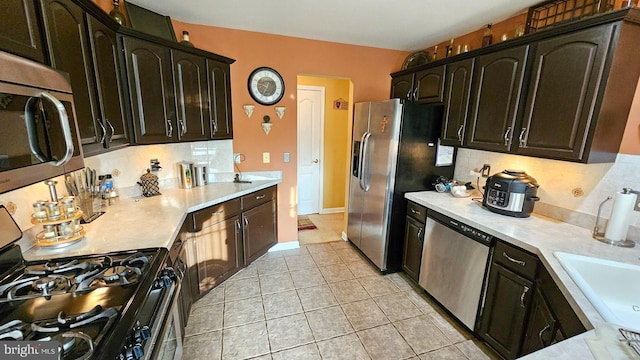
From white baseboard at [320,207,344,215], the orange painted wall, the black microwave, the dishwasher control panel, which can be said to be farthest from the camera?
white baseboard at [320,207,344,215]

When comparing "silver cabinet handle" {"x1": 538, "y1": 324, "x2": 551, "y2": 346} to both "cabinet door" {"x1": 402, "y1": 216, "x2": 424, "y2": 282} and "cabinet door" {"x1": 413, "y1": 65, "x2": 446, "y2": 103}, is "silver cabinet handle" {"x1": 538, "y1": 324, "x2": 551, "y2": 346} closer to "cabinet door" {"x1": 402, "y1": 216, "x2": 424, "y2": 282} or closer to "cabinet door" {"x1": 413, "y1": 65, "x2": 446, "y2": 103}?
"cabinet door" {"x1": 402, "y1": 216, "x2": 424, "y2": 282}

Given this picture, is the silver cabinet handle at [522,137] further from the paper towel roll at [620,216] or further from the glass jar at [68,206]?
the glass jar at [68,206]

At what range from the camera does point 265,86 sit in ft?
9.73

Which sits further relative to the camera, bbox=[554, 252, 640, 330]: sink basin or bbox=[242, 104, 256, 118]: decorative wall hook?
bbox=[242, 104, 256, 118]: decorative wall hook

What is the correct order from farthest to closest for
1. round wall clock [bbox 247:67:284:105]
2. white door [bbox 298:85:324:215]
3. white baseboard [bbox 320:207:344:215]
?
white baseboard [bbox 320:207:344:215], white door [bbox 298:85:324:215], round wall clock [bbox 247:67:284:105]

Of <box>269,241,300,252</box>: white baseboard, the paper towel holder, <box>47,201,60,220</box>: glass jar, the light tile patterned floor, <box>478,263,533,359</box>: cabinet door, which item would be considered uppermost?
<box>47,201,60,220</box>: glass jar

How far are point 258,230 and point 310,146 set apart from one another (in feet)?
6.56

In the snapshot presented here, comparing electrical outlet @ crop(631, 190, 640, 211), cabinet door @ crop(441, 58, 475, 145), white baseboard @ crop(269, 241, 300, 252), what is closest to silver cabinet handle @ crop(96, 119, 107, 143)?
white baseboard @ crop(269, 241, 300, 252)

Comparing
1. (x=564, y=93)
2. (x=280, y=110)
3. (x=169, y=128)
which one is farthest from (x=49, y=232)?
(x=564, y=93)

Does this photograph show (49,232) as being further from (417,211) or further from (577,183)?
(577,183)

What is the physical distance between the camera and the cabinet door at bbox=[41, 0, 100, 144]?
1.19m

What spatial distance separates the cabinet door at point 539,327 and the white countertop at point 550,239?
0.22 meters

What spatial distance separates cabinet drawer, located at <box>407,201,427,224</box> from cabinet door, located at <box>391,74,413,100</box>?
1.28 m

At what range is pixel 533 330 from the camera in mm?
1504
